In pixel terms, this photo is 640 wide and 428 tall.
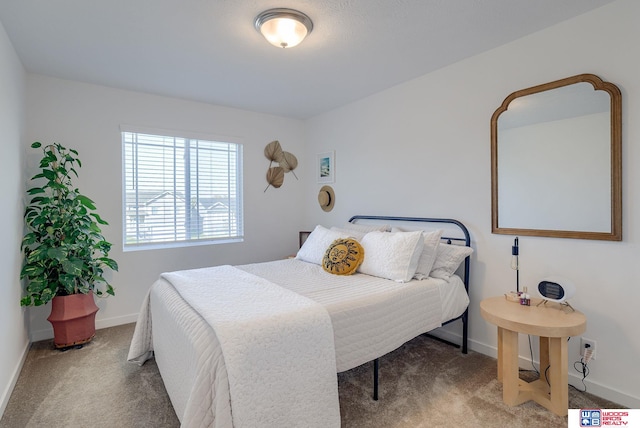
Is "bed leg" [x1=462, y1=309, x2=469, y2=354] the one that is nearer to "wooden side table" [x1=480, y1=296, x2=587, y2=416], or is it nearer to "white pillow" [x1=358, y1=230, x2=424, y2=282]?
"wooden side table" [x1=480, y1=296, x2=587, y2=416]

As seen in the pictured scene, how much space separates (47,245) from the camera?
2.60 m

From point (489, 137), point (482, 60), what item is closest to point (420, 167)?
point (489, 137)

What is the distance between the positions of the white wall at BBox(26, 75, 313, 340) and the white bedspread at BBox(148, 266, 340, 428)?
1.97 metres

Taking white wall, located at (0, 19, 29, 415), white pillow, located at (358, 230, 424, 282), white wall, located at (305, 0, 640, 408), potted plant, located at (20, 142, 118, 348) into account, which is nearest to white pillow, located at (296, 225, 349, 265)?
white pillow, located at (358, 230, 424, 282)

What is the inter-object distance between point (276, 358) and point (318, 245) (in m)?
1.65

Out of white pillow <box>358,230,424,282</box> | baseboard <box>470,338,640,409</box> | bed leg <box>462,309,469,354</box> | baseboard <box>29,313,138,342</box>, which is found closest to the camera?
baseboard <box>470,338,640,409</box>

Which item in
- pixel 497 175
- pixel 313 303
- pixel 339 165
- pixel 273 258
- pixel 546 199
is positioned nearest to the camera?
pixel 313 303

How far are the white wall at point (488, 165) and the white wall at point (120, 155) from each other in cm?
94

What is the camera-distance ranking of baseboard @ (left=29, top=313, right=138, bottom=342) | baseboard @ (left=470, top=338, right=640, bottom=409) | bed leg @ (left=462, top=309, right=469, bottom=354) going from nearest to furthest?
1. baseboard @ (left=470, top=338, right=640, bottom=409)
2. bed leg @ (left=462, top=309, right=469, bottom=354)
3. baseboard @ (left=29, top=313, right=138, bottom=342)

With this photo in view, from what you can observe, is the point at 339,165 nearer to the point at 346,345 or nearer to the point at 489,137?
the point at 489,137

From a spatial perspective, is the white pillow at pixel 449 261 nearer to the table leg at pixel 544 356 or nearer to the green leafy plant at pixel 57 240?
the table leg at pixel 544 356

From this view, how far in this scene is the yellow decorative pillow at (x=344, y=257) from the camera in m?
2.58

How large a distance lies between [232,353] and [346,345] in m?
0.67

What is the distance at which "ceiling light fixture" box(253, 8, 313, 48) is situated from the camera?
1.94m
